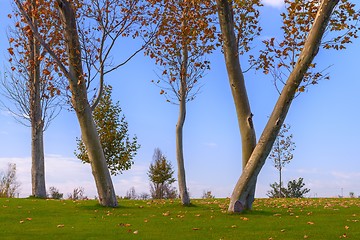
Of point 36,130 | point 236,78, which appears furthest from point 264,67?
point 36,130

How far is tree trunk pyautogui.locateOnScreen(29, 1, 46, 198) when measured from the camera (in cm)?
2797

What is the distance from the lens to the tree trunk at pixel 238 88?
56.6ft

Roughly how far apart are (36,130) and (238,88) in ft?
52.1

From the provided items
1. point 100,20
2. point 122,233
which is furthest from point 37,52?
point 122,233

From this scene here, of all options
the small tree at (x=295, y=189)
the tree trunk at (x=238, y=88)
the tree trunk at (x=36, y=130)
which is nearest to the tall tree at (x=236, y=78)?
the tree trunk at (x=238, y=88)

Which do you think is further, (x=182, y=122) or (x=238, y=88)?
(x=182, y=122)

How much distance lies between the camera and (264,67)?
59.9ft

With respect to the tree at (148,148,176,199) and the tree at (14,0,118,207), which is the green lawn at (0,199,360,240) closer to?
the tree at (14,0,118,207)

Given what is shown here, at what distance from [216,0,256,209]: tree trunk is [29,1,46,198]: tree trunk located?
14.3 m

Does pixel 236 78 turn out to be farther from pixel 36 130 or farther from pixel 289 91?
→ pixel 36 130

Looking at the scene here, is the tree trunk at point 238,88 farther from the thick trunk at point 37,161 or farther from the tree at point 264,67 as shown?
the thick trunk at point 37,161

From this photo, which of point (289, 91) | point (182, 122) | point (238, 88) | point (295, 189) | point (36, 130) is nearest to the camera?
point (289, 91)

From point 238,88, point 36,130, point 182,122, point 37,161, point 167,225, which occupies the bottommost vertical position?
point 167,225

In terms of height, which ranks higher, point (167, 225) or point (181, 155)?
point (181, 155)
